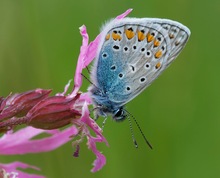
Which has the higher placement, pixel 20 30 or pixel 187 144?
pixel 20 30

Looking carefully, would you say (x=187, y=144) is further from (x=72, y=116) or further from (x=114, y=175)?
(x=72, y=116)

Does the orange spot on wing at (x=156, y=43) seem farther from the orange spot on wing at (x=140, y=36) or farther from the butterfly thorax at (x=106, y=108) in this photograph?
the butterfly thorax at (x=106, y=108)

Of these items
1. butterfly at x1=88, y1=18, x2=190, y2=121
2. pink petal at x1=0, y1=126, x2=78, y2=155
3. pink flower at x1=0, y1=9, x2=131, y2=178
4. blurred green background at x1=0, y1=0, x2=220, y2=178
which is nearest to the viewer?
pink flower at x1=0, y1=9, x2=131, y2=178

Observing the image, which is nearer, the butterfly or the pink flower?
the pink flower

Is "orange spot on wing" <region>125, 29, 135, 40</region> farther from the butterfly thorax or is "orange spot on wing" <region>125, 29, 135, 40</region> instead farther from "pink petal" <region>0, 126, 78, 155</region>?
"pink petal" <region>0, 126, 78, 155</region>

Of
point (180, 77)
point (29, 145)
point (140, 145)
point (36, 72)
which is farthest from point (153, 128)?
point (29, 145)

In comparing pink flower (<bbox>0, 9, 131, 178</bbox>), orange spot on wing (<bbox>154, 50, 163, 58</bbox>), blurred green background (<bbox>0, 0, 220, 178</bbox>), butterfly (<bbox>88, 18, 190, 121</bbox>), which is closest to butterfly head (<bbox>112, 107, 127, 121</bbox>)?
butterfly (<bbox>88, 18, 190, 121</bbox>)
